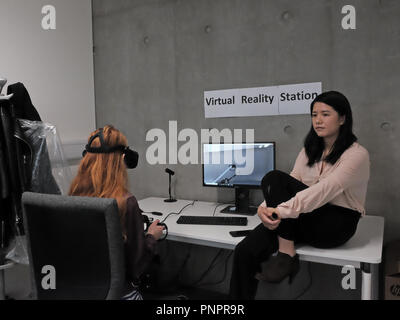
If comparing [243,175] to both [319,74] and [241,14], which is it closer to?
[319,74]

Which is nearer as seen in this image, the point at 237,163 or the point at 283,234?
the point at 283,234

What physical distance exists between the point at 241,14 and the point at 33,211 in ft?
6.81

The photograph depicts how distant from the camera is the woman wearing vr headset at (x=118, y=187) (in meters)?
1.49

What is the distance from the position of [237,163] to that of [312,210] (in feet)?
2.80

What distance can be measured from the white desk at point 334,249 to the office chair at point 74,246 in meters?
0.70

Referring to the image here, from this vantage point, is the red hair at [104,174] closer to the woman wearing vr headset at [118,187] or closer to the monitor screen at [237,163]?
the woman wearing vr headset at [118,187]

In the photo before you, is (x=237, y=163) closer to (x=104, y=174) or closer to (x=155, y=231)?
Answer: (x=155, y=231)

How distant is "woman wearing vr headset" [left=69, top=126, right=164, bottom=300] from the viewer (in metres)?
1.49

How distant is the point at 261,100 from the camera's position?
263 cm

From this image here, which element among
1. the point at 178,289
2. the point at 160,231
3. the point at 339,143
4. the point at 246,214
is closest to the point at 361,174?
the point at 339,143
